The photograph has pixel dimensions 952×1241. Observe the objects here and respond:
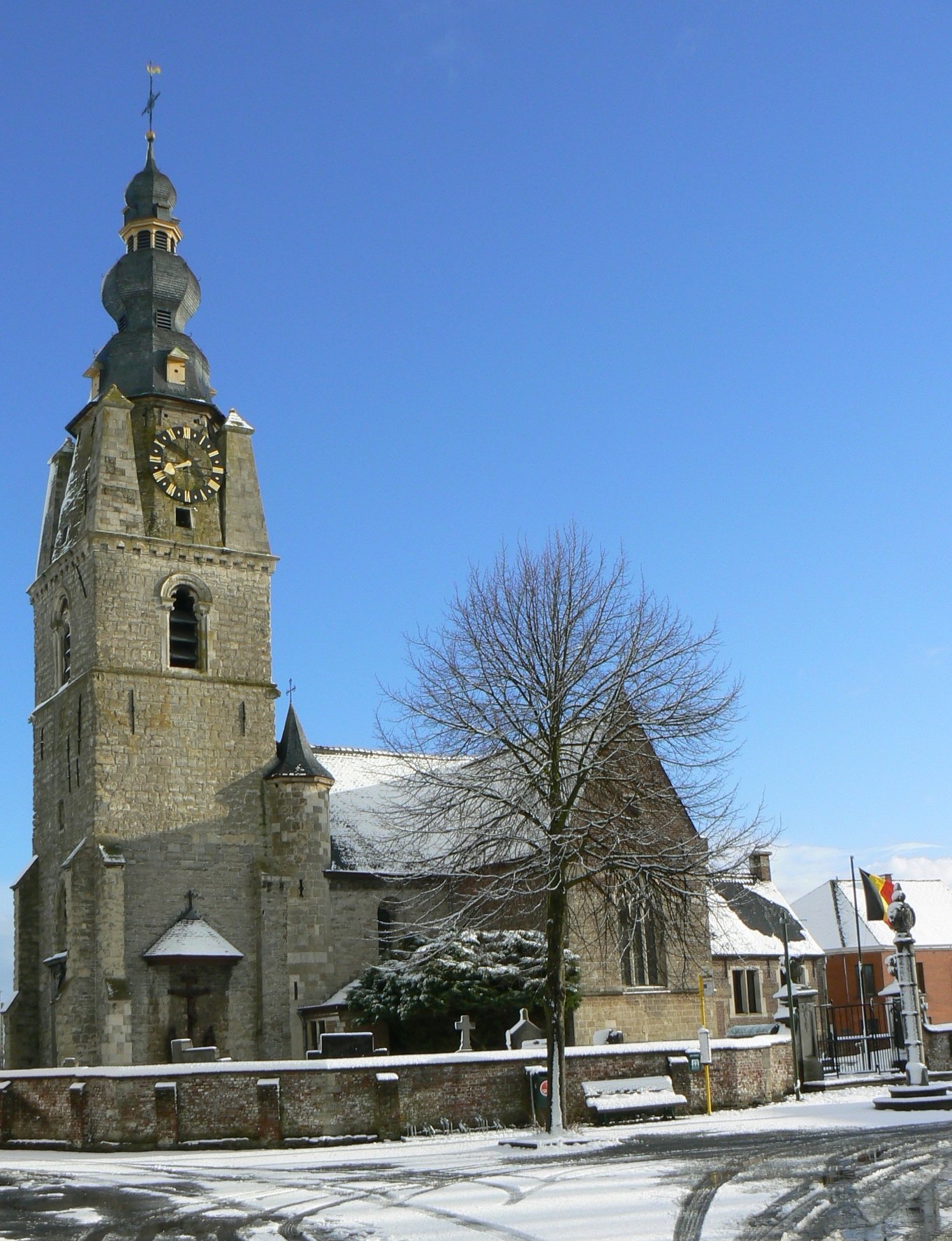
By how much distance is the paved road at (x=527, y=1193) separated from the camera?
1239 cm

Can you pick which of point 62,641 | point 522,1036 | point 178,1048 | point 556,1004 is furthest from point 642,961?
point 62,641

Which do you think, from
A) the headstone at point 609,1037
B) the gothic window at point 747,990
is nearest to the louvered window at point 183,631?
the headstone at point 609,1037

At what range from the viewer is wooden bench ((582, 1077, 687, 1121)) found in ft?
80.5

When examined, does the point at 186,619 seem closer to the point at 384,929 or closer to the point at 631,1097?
the point at 384,929

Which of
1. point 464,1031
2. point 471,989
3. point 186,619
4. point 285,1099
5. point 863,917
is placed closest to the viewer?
point 285,1099

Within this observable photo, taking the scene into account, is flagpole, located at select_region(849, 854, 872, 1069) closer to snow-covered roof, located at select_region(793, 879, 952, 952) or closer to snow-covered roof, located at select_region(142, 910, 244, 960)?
snow-covered roof, located at select_region(793, 879, 952, 952)

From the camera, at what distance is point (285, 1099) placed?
23.2 m

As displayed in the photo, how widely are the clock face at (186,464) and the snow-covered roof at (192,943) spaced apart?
474 inches

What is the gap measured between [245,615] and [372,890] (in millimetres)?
8785

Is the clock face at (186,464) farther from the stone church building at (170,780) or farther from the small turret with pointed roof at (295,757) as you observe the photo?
the small turret with pointed roof at (295,757)

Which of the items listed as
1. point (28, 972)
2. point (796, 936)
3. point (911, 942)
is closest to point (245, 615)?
point (28, 972)

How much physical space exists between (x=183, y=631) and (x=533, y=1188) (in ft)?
85.7

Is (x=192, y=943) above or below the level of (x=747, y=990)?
above

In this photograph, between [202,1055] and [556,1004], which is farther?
[202,1055]
